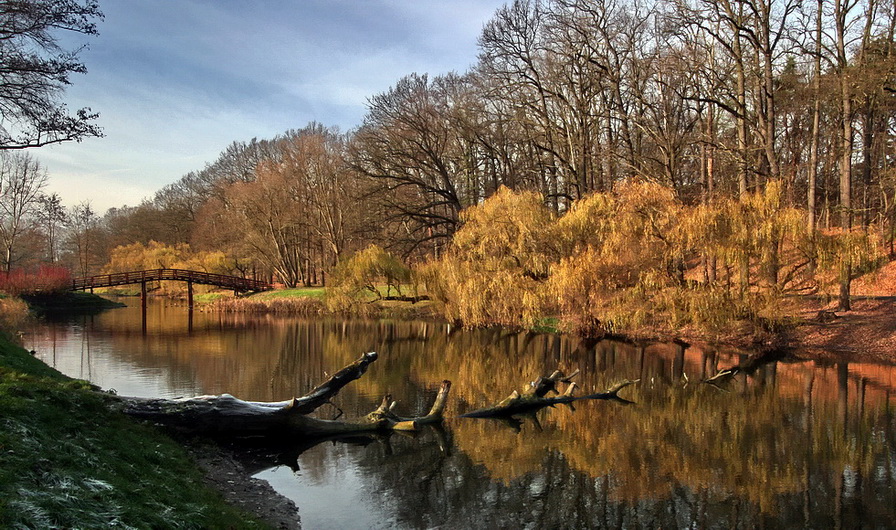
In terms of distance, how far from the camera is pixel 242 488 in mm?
7918

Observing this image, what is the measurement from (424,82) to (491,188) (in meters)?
7.11

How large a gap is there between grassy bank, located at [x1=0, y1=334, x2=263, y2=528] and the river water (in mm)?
1689

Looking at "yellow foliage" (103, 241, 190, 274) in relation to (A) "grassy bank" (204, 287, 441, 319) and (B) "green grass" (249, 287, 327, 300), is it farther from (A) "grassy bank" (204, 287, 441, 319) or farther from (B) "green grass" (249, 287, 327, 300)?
(B) "green grass" (249, 287, 327, 300)

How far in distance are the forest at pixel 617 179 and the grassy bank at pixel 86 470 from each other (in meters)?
15.8

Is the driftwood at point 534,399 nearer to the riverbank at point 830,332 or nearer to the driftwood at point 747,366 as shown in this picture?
the driftwood at point 747,366

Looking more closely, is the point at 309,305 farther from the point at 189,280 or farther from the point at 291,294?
the point at 189,280

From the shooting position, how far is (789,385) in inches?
583

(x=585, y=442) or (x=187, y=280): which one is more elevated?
(x=187, y=280)

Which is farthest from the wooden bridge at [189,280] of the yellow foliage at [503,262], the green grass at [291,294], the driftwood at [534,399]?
the driftwood at [534,399]

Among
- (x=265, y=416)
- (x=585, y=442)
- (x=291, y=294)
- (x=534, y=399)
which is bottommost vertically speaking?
(x=585, y=442)

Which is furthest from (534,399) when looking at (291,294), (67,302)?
(67,302)

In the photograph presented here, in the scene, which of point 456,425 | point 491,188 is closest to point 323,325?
point 491,188

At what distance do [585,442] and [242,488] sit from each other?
5703 millimetres

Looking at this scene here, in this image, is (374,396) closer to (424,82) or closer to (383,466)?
(383,466)
